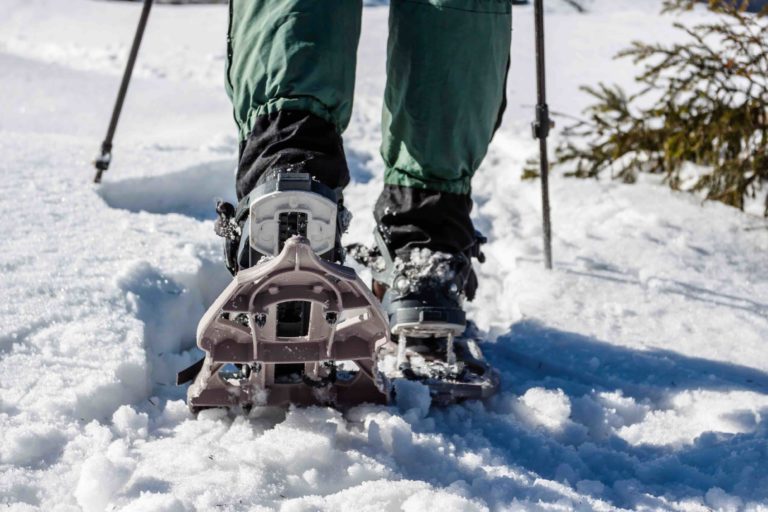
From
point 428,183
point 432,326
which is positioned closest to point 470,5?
point 428,183

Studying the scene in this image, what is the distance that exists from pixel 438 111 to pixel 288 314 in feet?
→ 1.87

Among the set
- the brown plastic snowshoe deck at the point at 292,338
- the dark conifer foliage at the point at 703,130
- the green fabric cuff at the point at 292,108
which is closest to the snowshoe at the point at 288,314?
the brown plastic snowshoe deck at the point at 292,338

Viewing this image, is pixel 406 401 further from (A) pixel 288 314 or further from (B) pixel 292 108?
(B) pixel 292 108

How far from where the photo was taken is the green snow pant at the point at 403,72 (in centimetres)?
179

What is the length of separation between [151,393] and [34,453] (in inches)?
14.4

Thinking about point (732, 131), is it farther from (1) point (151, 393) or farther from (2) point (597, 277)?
(1) point (151, 393)

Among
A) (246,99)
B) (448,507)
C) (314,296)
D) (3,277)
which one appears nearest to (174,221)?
(3,277)

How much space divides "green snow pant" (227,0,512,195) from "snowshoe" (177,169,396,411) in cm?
20

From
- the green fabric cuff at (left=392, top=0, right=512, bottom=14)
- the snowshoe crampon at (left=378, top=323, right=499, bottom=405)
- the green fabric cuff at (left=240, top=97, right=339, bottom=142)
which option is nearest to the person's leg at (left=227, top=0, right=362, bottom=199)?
the green fabric cuff at (left=240, top=97, right=339, bottom=142)

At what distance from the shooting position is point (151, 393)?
196 centimetres

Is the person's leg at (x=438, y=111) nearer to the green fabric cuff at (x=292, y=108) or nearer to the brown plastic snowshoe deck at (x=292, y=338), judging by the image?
the green fabric cuff at (x=292, y=108)

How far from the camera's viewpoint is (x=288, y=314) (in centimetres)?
175

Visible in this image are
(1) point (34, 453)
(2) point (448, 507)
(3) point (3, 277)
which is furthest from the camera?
(3) point (3, 277)

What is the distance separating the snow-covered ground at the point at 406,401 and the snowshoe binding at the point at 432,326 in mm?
55
